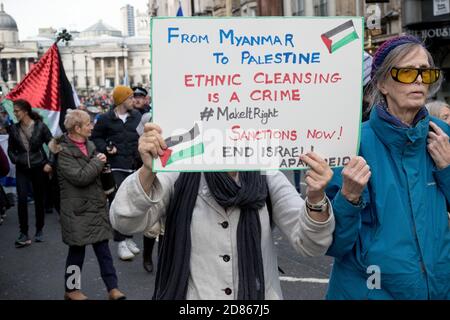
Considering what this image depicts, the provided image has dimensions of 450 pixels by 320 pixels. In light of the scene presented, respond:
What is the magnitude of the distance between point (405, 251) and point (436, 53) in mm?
15621

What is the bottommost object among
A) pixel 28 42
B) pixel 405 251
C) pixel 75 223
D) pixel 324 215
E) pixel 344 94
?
pixel 75 223

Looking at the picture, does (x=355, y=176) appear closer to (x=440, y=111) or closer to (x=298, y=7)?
(x=440, y=111)

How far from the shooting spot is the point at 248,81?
2.40m

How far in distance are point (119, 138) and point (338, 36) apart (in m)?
5.29

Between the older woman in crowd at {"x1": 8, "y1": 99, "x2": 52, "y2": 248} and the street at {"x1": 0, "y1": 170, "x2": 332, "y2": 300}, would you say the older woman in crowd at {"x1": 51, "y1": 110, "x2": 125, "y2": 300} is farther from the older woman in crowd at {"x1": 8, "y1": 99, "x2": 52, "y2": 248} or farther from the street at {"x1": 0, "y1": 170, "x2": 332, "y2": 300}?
the older woman in crowd at {"x1": 8, "y1": 99, "x2": 52, "y2": 248}

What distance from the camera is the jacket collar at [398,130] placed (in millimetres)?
2385

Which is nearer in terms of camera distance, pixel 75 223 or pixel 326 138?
pixel 326 138

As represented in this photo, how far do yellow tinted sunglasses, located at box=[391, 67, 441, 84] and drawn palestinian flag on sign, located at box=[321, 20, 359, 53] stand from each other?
212 mm

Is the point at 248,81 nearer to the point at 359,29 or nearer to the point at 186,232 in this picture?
the point at 359,29

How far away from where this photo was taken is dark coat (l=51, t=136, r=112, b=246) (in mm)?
5469

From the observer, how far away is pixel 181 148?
7.64ft

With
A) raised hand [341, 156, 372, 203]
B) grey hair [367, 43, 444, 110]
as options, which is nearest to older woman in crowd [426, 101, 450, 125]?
grey hair [367, 43, 444, 110]

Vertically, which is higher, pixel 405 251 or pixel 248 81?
pixel 248 81
